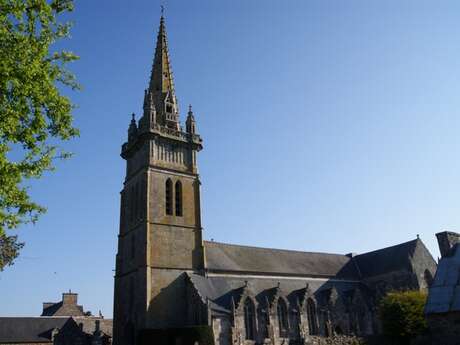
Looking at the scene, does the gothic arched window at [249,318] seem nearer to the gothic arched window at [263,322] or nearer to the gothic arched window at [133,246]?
the gothic arched window at [263,322]

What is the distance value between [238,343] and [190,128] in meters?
19.2

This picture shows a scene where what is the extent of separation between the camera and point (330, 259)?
147 ft

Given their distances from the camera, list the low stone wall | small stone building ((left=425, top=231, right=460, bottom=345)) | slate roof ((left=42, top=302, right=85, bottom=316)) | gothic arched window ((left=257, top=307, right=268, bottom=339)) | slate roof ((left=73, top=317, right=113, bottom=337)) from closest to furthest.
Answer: small stone building ((left=425, top=231, right=460, bottom=345)) < the low stone wall < gothic arched window ((left=257, top=307, right=268, bottom=339)) < slate roof ((left=73, top=317, right=113, bottom=337)) < slate roof ((left=42, top=302, right=85, bottom=316))

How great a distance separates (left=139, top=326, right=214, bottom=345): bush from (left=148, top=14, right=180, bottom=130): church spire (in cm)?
1796

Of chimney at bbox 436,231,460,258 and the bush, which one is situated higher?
chimney at bbox 436,231,460,258

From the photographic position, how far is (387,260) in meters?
42.7

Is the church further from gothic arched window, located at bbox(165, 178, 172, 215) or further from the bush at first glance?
the bush

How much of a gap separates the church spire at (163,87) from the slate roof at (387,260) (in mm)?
24956

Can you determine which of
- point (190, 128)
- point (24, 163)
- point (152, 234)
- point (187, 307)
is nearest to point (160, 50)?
point (190, 128)

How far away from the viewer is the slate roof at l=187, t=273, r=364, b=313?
30.7m

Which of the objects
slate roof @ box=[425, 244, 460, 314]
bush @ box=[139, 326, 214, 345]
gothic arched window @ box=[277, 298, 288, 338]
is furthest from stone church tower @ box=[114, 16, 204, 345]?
slate roof @ box=[425, 244, 460, 314]

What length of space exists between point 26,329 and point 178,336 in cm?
2794

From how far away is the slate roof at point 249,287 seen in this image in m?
30.7

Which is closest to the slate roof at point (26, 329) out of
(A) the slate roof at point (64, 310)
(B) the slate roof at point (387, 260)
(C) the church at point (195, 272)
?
(A) the slate roof at point (64, 310)
